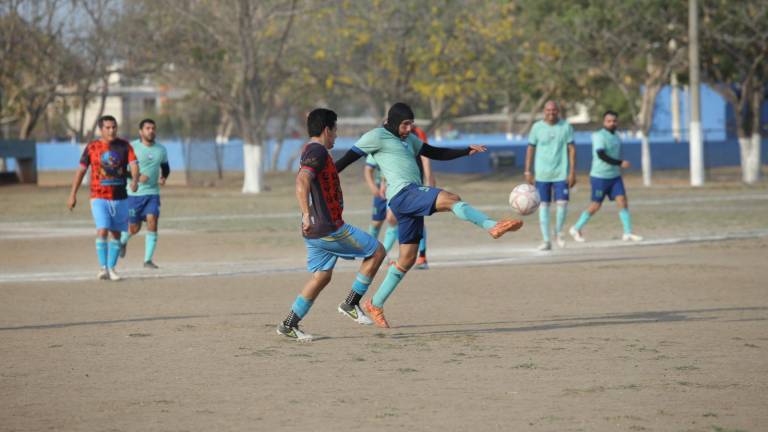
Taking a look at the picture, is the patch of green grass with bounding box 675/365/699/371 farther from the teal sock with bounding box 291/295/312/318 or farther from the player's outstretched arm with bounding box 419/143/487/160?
the player's outstretched arm with bounding box 419/143/487/160

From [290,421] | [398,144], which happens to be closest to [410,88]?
[398,144]

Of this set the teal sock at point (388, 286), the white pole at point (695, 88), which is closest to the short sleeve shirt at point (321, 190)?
the teal sock at point (388, 286)

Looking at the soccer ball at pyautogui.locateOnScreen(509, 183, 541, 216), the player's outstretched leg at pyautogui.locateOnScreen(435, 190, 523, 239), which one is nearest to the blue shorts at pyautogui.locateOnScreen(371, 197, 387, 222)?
the soccer ball at pyautogui.locateOnScreen(509, 183, 541, 216)

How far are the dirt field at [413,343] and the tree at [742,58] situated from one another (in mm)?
21247

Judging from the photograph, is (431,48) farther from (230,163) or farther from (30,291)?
(30,291)

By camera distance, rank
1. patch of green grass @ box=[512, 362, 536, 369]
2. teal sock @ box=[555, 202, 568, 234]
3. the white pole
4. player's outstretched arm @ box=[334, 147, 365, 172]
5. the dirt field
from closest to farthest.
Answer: the dirt field → patch of green grass @ box=[512, 362, 536, 369] → player's outstretched arm @ box=[334, 147, 365, 172] → teal sock @ box=[555, 202, 568, 234] → the white pole

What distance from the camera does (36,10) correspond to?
4594cm

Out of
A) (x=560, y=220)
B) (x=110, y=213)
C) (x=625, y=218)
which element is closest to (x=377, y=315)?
(x=110, y=213)

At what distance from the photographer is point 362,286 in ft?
34.9

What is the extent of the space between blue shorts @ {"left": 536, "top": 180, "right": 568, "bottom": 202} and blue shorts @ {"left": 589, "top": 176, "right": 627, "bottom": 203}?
1.64 m

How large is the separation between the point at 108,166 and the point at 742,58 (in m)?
30.7

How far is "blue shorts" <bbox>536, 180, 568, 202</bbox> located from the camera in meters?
17.8

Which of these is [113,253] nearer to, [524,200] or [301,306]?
[301,306]

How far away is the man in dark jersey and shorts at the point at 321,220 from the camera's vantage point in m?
9.73
